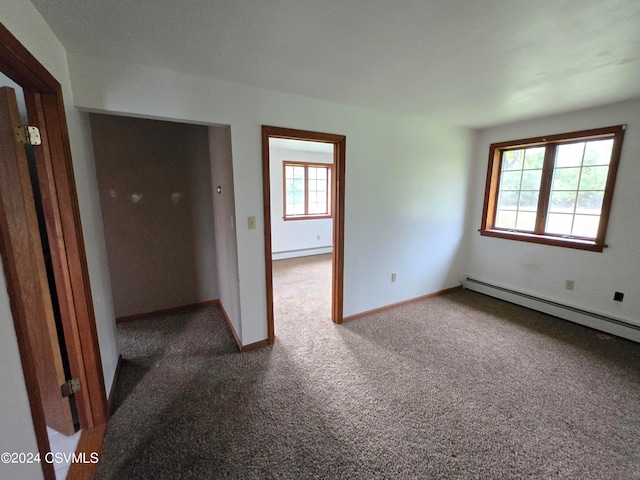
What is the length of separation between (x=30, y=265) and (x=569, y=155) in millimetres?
4655

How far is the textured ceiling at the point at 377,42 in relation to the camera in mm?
1225

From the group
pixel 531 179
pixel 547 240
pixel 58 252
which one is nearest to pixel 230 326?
pixel 58 252

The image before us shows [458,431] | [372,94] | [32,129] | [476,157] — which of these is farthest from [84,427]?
[476,157]

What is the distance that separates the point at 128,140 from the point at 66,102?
4.50ft

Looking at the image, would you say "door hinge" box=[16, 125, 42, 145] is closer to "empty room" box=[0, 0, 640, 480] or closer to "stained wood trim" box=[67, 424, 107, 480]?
"empty room" box=[0, 0, 640, 480]

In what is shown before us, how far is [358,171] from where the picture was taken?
2.76 m

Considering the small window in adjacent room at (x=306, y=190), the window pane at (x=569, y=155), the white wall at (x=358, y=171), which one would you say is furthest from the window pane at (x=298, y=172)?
the window pane at (x=569, y=155)

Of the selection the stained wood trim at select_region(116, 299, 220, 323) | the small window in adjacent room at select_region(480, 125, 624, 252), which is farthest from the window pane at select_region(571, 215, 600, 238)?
the stained wood trim at select_region(116, 299, 220, 323)

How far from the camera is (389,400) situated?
187 centimetres

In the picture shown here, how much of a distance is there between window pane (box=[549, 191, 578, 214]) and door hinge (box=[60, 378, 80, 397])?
15.2 ft

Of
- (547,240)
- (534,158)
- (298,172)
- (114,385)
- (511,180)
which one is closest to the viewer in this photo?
(114,385)

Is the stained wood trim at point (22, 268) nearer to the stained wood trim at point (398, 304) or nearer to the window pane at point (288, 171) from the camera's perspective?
the stained wood trim at point (398, 304)

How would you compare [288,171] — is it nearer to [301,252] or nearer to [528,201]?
[301,252]

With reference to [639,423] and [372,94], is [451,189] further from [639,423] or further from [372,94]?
[639,423]
